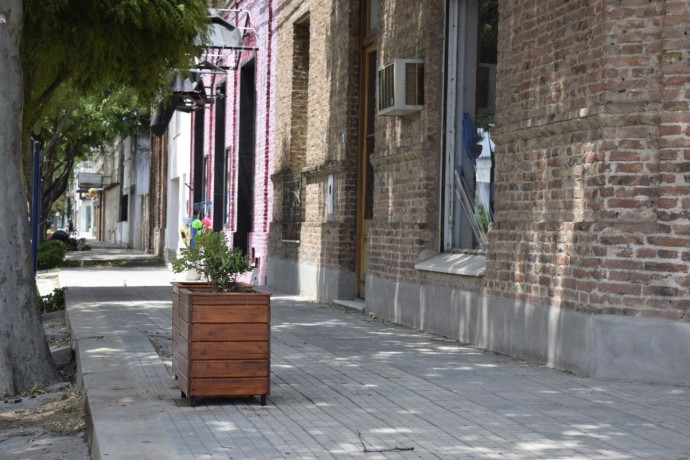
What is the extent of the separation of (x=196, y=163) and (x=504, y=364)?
22.3 m

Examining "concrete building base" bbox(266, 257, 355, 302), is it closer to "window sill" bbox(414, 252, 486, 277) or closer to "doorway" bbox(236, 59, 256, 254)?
"doorway" bbox(236, 59, 256, 254)

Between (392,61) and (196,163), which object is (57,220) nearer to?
(196,163)

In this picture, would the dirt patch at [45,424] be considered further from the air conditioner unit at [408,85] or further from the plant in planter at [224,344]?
the air conditioner unit at [408,85]

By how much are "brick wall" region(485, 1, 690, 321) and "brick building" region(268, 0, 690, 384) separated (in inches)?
0.6

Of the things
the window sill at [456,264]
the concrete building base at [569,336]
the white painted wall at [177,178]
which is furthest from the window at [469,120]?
the white painted wall at [177,178]

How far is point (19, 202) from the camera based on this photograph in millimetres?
9172

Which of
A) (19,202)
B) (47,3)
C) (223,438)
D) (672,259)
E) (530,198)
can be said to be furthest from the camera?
(47,3)

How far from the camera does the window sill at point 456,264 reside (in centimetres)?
1112

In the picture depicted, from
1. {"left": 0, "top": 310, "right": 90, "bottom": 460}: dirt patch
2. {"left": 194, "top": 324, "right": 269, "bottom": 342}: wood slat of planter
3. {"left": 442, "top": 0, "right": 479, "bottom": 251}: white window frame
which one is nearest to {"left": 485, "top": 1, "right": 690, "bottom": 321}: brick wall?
{"left": 442, "top": 0, "right": 479, "bottom": 251}: white window frame

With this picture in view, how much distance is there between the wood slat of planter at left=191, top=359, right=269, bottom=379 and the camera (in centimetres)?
708

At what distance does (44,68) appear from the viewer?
12406mm

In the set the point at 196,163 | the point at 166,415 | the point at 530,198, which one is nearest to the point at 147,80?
the point at 530,198

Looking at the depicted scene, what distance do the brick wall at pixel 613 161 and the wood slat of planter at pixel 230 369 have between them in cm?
298

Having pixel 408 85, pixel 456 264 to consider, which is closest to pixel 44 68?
pixel 408 85
